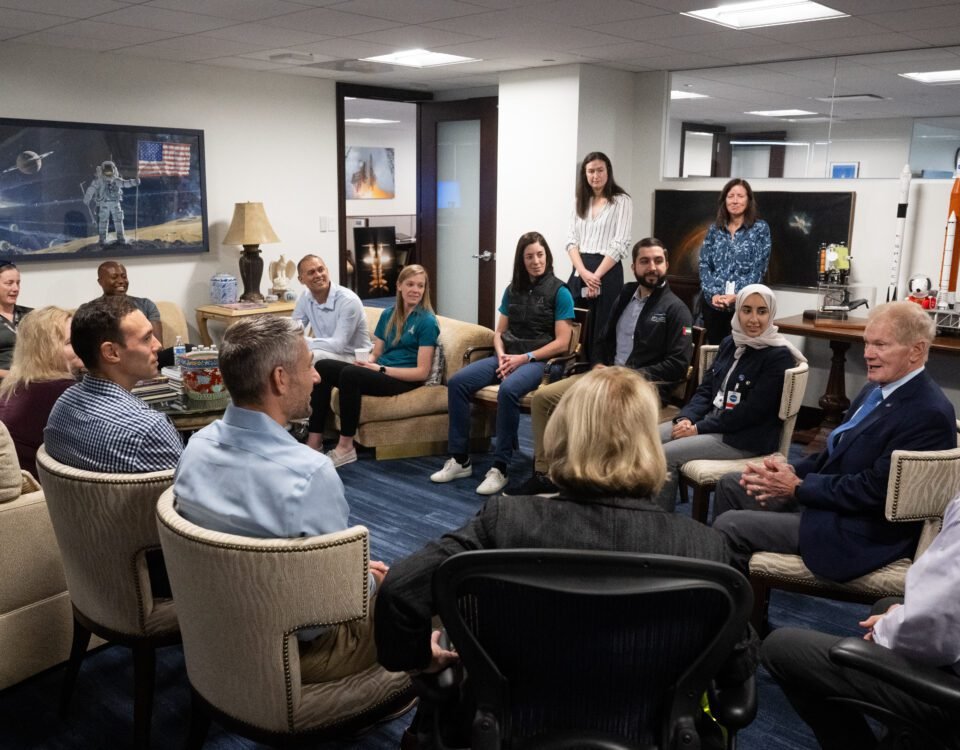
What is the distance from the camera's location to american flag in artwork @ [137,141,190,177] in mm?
6121

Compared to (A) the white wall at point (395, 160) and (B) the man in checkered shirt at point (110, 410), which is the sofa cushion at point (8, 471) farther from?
(A) the white wall at point (395, 160)

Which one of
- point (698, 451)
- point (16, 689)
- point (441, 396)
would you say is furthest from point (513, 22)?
point (16, 689)

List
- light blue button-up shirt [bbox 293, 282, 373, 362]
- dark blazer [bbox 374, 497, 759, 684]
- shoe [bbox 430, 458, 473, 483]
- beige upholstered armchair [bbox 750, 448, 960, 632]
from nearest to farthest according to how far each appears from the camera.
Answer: dark blazer [bbox 374, 497, 759, 684] → beige upholstered armchair [bbox 750, 448, 960, 632] → shoe [bbox 430, 458, 473, 483] → light blue button-up shirt [bbox 293, 282, 373, 362]

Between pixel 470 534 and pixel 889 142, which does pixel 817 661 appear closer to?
pixel 470 534

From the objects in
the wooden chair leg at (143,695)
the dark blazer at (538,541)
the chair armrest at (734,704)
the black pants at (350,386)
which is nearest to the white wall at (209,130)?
the black pants at (350,386)

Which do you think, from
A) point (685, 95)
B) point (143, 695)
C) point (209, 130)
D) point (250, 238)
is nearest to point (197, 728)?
point (143, 695)

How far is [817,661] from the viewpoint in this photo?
6.22ft

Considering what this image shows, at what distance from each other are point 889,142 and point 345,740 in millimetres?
5020

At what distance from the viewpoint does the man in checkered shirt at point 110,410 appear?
2162 mm

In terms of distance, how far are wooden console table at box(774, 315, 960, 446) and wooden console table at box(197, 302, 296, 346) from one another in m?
3.60

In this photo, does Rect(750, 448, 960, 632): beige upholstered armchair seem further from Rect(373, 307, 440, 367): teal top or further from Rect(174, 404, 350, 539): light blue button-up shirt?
Rect(373, 307, 440, 367): teal top

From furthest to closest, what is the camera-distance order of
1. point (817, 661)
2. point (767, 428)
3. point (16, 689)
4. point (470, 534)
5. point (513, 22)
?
point (513, 22) < point (767, 428) < point (16, 689) < point (817, 661) < point (470, 534)

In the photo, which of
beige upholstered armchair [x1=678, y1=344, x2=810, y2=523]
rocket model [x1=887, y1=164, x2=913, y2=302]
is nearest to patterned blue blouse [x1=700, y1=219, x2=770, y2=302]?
rocket model [x1=887, y1=164, x2=913, y2=302]

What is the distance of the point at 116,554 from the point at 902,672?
68.9 inches
